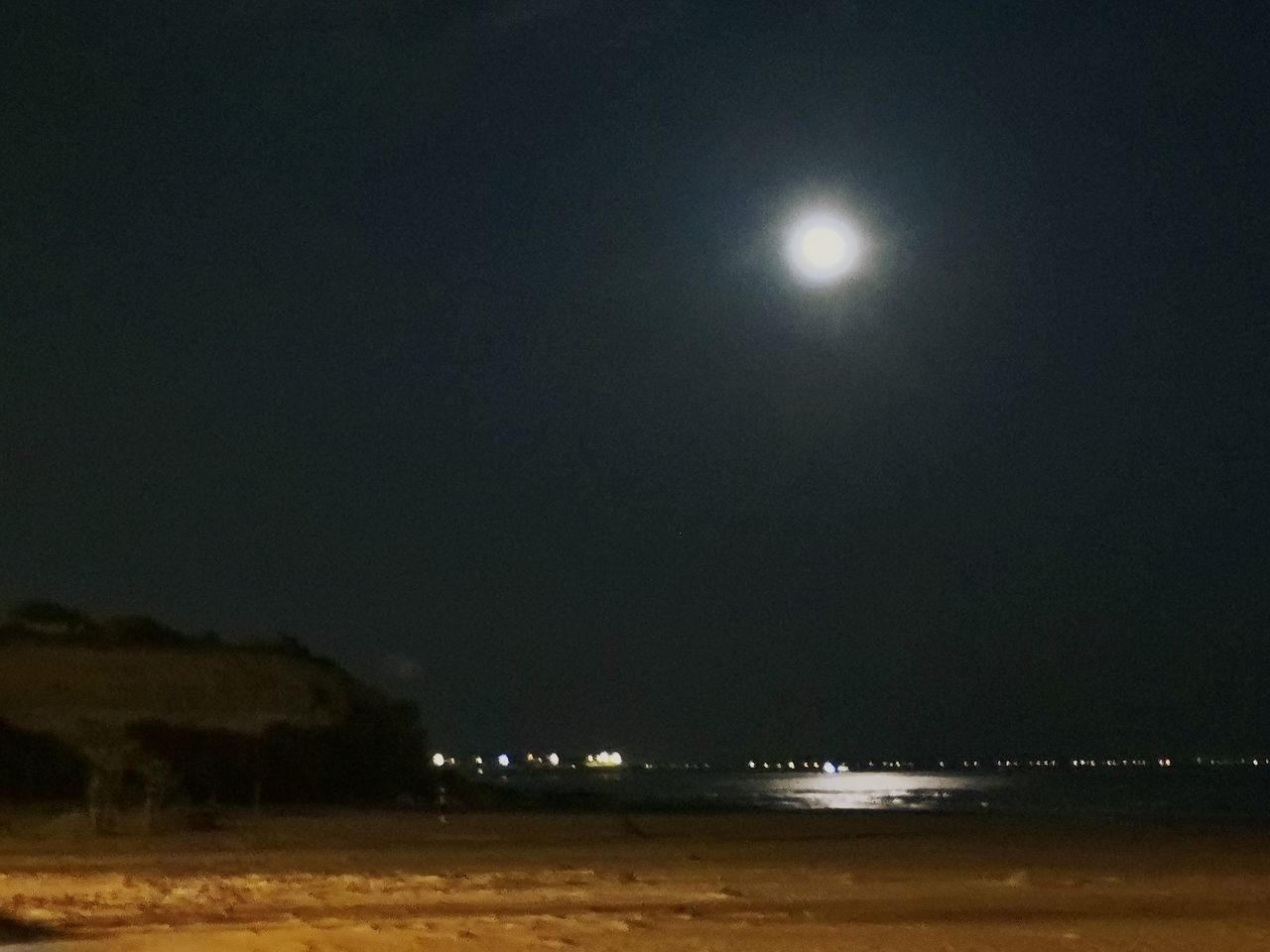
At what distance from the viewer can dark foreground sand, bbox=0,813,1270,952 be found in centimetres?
1449

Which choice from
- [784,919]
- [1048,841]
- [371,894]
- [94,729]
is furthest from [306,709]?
[784,919]

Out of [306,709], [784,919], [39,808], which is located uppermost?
[306,709]

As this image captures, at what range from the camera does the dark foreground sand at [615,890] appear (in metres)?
14.5

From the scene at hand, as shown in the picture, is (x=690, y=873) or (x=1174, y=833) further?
(x=1174, y=833)

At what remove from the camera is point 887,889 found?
64.7 ft

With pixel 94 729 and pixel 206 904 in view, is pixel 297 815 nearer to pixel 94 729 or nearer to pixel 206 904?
pixel 94 729

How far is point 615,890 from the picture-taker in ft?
63.1

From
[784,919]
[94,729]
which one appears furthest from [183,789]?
[784,919]

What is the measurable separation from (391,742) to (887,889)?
29948 mm

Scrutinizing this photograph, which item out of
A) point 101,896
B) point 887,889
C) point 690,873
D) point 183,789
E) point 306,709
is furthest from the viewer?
point 306,709

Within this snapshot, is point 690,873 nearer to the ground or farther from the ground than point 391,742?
nearer to the ground

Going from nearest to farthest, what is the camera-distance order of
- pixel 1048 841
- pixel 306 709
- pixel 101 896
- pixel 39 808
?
pixel 101 896, pixel 1048 841, pixel 39 808, pixel 306 709

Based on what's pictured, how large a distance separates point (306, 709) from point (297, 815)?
863cm

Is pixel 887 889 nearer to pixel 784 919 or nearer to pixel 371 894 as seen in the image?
pixel 784 919
